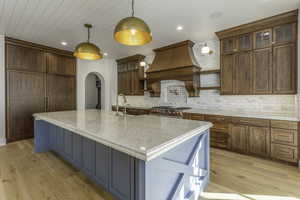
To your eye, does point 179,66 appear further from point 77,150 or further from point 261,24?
point 77,150

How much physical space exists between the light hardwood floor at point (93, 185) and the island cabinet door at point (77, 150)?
17cm

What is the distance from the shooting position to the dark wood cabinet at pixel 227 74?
3434 millimetres

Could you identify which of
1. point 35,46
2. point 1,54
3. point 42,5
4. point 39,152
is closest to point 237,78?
point 42,5

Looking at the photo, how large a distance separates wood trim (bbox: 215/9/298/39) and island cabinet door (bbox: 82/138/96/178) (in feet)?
11.8


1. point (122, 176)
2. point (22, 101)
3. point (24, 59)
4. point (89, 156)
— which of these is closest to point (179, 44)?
point (89, 156)

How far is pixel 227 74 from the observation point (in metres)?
3.49

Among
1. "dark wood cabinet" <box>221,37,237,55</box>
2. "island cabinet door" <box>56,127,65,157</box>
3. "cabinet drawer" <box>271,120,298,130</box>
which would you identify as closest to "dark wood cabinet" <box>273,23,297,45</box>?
"dark wood cabinet" <box>221,37,237,55</box>

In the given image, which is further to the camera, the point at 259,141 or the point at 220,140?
the point at 220,140

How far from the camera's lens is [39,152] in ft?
10.4

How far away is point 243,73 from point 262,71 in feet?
1.11

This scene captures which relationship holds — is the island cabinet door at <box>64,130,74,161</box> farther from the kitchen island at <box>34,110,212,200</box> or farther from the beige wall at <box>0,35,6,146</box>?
the beige wall at <box>0,35,6,146</box>

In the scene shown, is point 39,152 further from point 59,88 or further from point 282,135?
point 282,135

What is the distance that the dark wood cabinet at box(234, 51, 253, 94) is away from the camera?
3201 mm

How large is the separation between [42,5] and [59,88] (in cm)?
294
